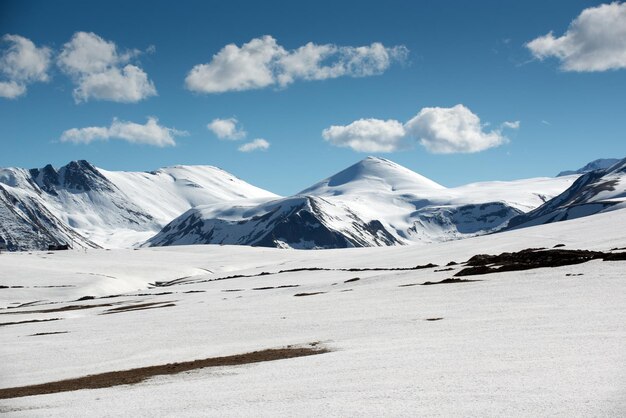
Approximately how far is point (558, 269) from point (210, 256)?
12341 cm

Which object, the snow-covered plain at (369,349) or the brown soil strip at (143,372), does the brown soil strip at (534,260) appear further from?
the brown soil strip at (143,372)

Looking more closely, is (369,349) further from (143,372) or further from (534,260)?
(534,260)

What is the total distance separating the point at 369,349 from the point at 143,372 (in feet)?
35.2

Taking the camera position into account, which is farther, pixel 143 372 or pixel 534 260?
pixel 534 260

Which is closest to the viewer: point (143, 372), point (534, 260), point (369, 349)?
point (369, 349)

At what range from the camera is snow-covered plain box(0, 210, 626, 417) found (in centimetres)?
1989

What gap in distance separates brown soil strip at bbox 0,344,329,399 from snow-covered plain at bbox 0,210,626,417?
4.05 feet

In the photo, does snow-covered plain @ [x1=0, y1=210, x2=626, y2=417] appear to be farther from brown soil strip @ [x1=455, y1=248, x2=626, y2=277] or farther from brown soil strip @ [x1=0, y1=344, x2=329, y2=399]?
brown soil strip @ [x1=455, y1=248, x2=626, y2=277]

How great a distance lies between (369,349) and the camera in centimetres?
2938

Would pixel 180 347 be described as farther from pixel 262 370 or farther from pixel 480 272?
pixel 480 272

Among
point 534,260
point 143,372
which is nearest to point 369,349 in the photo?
point 143,372

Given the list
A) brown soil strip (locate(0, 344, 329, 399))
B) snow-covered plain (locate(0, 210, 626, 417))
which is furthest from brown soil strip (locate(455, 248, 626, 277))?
brown soil strip (locate(0, 344, 329, 399))

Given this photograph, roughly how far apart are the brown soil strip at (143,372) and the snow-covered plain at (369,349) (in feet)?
4.05

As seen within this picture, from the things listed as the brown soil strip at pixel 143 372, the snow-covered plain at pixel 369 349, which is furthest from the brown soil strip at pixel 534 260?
the brown soil strip at pixel 143 372
